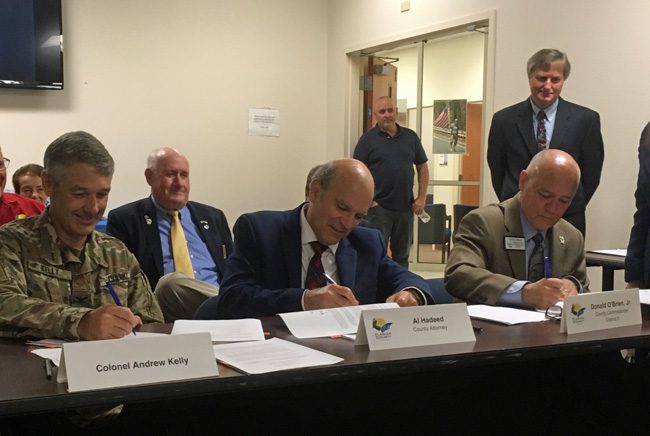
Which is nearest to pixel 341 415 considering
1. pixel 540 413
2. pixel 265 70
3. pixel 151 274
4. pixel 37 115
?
pixel 540 413

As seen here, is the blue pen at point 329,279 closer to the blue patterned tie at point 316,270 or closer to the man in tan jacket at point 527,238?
the blue patterned tie at point 316,270

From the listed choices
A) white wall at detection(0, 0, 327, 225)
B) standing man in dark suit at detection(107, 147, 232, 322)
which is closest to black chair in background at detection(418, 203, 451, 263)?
white wall at detection(0, 0, 327, 225)

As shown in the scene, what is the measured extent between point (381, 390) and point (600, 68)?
3278mm

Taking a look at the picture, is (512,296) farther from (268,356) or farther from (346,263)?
(268,356)

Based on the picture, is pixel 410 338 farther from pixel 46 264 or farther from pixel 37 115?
pixel 37 115

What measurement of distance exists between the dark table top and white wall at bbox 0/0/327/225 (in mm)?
4382

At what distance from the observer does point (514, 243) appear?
2.31 metres

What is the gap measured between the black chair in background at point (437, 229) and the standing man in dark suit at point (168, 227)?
114 inches

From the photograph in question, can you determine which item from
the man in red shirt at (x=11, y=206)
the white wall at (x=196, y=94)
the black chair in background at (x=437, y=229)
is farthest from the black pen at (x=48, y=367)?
the black chair in background at (x=437, y=229)

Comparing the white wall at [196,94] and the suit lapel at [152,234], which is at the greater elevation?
the white wall at [196,94]

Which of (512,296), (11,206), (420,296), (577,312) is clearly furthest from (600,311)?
(11,206)

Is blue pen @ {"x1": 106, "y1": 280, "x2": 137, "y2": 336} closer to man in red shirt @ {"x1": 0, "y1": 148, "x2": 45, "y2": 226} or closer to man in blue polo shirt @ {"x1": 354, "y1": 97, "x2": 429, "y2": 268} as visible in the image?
man in red shirt @ {"x1": 0, "y1": 148, "x2": 45, "y2": 226}

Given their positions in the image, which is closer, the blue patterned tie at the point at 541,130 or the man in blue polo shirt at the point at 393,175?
the blue patterned tie at the point at 541,130

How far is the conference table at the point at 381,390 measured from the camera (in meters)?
1.15
